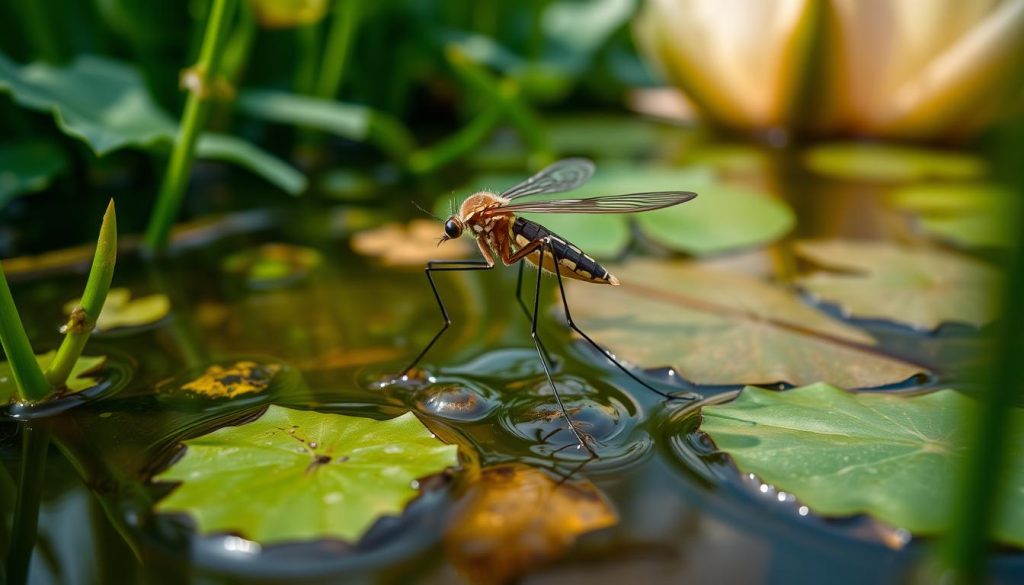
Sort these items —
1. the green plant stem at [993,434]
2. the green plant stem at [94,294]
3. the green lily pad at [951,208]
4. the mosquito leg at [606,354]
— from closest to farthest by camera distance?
the green plant stem at [993,434] < the green plant stem at [94,294] < the mosquito leg at [606,354] < the green lily pad at [951,208]

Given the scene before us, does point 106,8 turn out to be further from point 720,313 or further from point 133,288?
point 720,313

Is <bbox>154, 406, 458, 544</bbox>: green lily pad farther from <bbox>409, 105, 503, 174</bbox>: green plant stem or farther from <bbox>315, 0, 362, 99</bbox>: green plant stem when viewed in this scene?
<bbox>315, 0, 362, 99</bbox>: green plant stem

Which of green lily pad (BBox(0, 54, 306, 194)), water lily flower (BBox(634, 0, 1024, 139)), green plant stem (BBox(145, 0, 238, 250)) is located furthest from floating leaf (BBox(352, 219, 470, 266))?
water lily flower (BBox(634, 0, 1024, 139))

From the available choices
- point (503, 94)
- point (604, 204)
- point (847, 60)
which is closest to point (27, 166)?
point (503, 94)

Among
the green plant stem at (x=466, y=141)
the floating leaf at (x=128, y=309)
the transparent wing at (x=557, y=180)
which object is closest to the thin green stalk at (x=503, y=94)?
the green plant stem at (x=466, y=141)

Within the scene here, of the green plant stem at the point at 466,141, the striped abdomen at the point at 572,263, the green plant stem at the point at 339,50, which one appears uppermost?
the green plant stem at the point at 339,50

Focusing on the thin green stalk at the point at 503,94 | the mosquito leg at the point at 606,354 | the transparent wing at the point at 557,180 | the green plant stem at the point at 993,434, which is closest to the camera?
the green plant stem at the point at 993,434

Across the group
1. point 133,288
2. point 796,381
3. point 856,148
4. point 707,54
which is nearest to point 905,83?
point 856,148

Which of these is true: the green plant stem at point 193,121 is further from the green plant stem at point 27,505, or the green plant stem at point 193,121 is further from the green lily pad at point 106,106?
the green plant stem at point 27,505
